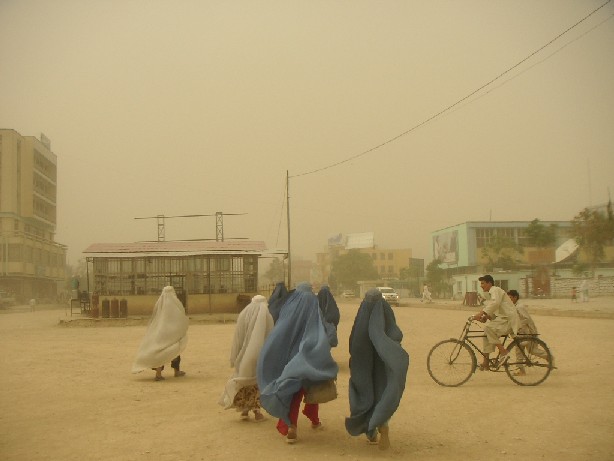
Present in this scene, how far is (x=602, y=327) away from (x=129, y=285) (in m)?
20.3

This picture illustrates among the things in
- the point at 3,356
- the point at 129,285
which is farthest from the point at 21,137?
the point at 3,356

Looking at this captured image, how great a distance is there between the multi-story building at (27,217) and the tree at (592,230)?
149 feet

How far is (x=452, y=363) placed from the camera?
915cm

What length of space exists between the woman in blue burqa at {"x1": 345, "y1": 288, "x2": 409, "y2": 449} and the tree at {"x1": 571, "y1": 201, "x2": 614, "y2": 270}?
42340mm

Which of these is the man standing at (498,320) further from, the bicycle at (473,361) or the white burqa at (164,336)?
the white burqa at (164,336)

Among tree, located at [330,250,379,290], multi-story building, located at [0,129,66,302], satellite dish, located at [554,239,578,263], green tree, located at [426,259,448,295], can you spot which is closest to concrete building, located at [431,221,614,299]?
satellite dish, located at [554,239,578,263]

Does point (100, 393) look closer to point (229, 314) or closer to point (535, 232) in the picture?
point (229, 314)

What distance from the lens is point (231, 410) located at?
7.77 metres

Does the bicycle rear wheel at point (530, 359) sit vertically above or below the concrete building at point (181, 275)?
below

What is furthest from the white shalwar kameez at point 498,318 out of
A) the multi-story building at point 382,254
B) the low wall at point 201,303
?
the multi-story building at point 382,254

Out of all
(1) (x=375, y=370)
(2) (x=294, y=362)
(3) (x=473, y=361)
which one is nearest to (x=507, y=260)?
(3) (x=473, y=361)

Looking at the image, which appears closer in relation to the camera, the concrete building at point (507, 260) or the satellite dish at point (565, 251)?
the concrete building at point (507, 260)

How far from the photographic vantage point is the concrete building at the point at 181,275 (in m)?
30.0

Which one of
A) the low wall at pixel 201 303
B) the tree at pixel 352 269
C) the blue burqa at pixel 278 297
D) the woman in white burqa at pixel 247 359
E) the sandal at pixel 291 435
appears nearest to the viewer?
the sandal at pixel 291 435
